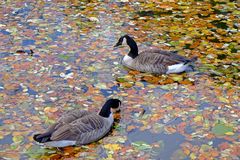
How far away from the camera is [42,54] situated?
12.5 meters

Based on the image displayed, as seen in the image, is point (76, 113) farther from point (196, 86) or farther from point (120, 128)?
point (196, 86)

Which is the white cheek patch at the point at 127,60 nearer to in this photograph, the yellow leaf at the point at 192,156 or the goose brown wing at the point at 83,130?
the goose brown wing at the point at 83,130

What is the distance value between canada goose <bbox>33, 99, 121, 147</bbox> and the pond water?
0.69 ft

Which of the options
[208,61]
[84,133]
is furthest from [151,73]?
[84,133]

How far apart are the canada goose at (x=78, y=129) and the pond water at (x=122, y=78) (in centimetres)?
21

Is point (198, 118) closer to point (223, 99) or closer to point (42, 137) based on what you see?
point (223, 99)

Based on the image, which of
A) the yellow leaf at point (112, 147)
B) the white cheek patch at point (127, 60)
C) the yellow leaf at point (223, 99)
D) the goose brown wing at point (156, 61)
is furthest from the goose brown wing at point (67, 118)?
the yellow leaf at point (223, 99)

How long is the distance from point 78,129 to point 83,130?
108mm

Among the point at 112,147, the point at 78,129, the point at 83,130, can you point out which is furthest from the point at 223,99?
the point at 78,129

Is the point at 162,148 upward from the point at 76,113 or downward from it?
downward

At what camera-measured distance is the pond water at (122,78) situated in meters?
8.74

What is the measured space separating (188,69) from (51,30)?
4982mm

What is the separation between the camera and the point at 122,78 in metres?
11.3

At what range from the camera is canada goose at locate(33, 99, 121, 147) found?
8039 millimetres
